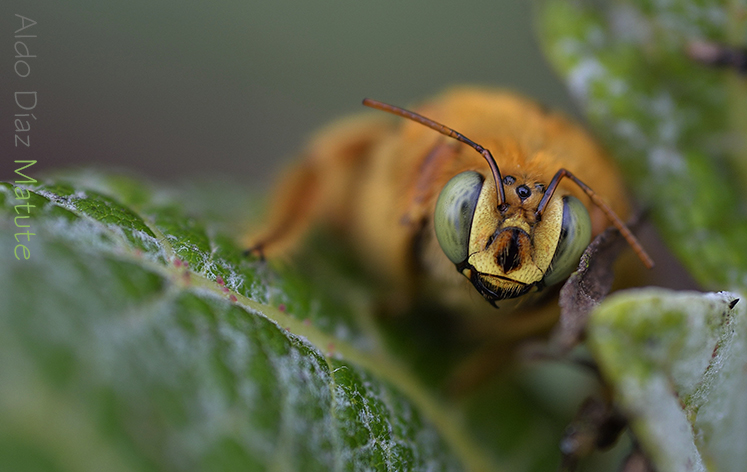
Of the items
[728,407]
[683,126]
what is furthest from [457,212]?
[683,126]

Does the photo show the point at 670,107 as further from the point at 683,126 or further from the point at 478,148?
the point at 478,148

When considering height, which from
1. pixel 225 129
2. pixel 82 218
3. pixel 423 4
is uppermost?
pixel 423 4

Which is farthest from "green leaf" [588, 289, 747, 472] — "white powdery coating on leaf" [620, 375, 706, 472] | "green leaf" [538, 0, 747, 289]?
"green leaf" [538, 0, 747, 289]

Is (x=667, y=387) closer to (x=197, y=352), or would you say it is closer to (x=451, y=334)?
(x=197, y=352)

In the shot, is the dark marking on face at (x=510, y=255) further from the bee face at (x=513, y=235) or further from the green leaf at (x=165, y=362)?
the green leaf at (x=165, y=362)

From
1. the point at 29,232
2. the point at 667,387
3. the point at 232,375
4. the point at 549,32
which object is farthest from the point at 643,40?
the point at 29,232

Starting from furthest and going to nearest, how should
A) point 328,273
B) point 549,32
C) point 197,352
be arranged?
point 328,273 → point 549,32 → point 197,352
